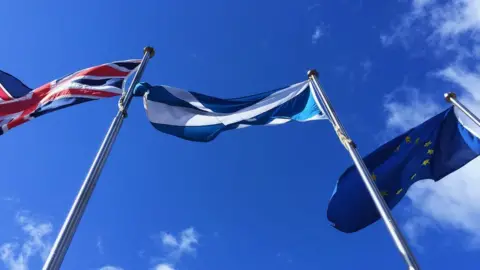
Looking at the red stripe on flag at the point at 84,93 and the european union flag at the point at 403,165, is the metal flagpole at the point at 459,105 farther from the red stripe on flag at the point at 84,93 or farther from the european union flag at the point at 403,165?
the red stripe on flag at the point at 84,93

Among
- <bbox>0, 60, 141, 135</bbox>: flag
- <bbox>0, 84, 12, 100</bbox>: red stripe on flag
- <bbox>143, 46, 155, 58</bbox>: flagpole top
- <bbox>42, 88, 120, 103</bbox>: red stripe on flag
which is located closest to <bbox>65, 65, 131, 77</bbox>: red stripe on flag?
<bbox>0, 60, 141, 135</bbox>: flag

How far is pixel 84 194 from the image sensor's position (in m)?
9.91

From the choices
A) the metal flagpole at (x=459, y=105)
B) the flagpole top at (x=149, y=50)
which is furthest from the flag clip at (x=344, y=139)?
the flagpole top at (x=149, y=50)

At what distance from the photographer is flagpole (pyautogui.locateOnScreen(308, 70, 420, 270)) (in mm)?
8820

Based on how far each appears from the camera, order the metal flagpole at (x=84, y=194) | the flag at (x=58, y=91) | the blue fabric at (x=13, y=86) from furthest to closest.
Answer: the blue fabric at (x=13, y=86)
the flag at (x=58, y=91)
the metal flagpole at (x=84, y=194)

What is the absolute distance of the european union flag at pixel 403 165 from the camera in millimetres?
12336

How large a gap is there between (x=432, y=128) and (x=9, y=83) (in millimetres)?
11866

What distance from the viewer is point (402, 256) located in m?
8.80

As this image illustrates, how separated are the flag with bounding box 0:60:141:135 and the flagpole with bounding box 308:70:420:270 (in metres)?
5.24

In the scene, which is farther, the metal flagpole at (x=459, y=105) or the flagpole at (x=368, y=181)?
the metal flagpole at (x=459, y=105)

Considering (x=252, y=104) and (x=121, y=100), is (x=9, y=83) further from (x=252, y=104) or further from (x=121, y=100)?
(x=252, y=104)

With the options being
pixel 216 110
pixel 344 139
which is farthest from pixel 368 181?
pixel 216 110

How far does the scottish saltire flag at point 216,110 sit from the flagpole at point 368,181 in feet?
1.05

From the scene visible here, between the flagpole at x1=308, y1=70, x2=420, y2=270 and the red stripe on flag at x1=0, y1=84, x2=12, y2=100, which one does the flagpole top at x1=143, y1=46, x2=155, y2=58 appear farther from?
the flagpole at x1=308, y1=70, x2=420, y2=270
